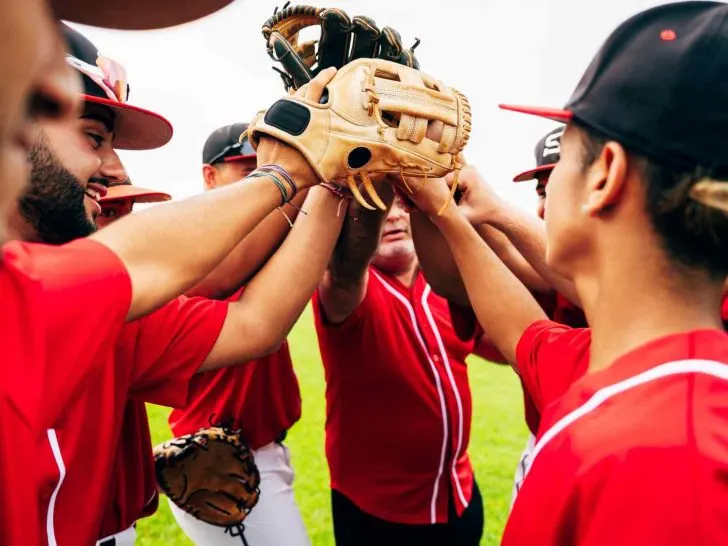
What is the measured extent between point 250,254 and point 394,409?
1.14 m

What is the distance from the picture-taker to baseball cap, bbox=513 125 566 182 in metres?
3.13

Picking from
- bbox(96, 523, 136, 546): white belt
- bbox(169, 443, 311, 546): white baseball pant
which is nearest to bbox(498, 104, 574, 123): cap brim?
bbox(96, 523, 136, 546): white belt

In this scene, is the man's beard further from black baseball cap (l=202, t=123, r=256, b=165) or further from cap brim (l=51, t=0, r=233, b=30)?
black baseball cap (l=202, t=123, r=256, b=165)

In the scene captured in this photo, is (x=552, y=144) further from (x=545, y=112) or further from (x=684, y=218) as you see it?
(x=684, y=218)

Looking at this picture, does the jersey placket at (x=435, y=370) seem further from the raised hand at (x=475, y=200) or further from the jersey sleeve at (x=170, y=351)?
the jersey sleeve at (x=170, y=351)

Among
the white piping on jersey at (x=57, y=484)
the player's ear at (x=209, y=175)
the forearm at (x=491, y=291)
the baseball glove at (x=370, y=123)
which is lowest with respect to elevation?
the white piping on jersey at (x=57, y=484)

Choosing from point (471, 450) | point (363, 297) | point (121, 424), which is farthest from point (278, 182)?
point (471, 450)

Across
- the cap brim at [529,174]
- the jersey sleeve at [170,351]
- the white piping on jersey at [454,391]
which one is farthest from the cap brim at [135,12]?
the cap brim at [529,174]

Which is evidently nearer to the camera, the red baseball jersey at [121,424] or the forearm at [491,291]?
the red baseball jersey at [121,424]

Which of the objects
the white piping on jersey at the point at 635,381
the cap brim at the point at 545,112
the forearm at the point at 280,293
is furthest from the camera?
the forearm at the point at 280,293

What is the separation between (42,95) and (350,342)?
2388 mm

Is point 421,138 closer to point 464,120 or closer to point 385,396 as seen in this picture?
point 464,120

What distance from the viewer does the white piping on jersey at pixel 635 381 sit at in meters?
Result: 1.02

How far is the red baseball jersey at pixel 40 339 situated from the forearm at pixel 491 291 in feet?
4.01
